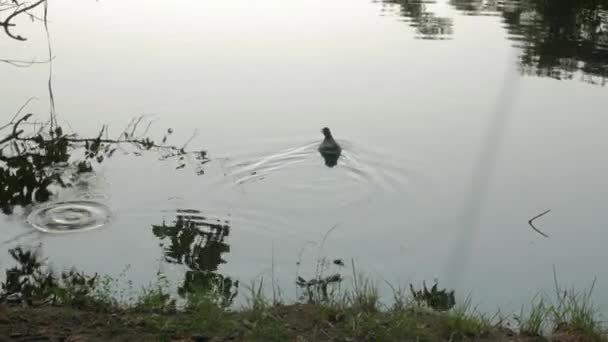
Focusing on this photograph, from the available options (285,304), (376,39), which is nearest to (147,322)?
(285,304)

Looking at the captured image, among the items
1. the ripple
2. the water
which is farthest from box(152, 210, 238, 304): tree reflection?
the ripple

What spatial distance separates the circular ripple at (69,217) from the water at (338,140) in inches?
4.5

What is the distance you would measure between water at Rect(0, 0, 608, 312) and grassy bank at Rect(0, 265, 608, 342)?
643 mm

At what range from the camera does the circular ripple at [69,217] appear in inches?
277

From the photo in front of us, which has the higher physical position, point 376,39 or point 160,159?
point 376,39

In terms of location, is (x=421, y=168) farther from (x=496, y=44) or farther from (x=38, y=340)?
(x=496, y=44)

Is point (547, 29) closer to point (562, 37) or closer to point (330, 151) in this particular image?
point (562, 37)

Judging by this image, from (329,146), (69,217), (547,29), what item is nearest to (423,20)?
(547,29)

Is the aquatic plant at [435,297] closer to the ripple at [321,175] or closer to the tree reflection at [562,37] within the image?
the ripple at [321,175]

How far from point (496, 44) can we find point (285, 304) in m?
9.69

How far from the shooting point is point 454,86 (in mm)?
Answer: 11430

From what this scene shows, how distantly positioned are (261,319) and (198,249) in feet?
6.36

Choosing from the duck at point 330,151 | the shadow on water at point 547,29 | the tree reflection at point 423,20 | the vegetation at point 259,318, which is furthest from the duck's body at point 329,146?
the tree reflection at point 423,20

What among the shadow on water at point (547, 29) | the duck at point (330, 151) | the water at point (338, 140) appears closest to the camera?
the water at point (338, 140)
